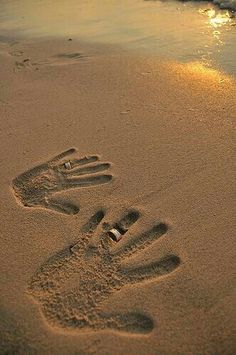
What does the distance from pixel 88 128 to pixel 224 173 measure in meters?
1.19

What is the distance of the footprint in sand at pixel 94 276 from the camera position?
177cm

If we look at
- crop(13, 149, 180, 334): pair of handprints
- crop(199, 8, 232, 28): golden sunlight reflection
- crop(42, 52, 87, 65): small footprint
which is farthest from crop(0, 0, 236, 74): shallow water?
crop(13, 149, 180, 334): pair of handprints

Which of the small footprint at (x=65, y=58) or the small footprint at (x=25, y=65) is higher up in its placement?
the small footprint at (x=65, y=58)

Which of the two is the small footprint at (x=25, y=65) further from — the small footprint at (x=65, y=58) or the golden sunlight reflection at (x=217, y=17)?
the golden sunlight reflection at (x=217, y=17)

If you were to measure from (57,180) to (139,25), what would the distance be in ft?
12.0

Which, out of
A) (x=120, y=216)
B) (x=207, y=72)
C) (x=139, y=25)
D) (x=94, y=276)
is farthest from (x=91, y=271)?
(x=139, y=25)

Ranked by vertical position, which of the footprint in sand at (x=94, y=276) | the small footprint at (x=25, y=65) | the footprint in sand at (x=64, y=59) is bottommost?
the footprint in sand at (x=94, y=276)

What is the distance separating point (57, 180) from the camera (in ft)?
8.57

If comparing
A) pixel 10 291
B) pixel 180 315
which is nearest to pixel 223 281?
pixel 180 315

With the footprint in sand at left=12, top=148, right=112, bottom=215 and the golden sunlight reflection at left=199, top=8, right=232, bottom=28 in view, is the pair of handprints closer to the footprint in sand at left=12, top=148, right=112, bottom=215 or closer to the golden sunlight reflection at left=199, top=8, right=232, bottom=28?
the footprint in sand at left=12, top=148, right=112, bottom=215

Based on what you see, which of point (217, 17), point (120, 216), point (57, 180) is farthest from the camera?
point (217, 17)

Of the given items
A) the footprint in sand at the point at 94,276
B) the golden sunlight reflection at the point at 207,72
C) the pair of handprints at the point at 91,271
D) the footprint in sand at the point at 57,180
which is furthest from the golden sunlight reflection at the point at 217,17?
the footprint in sand at the point at 94,276

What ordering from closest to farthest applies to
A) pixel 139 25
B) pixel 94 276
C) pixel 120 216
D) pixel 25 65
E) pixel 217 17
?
1. pixel 94 276
2. pixel 120 216
3. pixel 25 65
4. pixel 139 25
5. pixel 217 17

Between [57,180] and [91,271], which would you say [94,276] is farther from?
[57,180]
